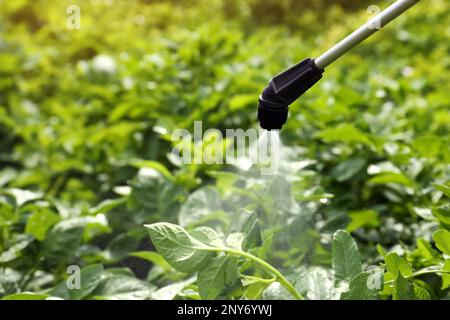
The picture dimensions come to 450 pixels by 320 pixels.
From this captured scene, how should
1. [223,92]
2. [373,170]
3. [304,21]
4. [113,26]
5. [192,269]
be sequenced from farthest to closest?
[304,21]
[113,26]
[223,92]
[373,170]
[192,269]

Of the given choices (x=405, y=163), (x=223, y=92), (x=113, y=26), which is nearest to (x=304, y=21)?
(x=113, y=26)

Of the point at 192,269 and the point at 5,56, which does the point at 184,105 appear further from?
the point at 5,56

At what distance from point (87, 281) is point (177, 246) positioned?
1.28ft

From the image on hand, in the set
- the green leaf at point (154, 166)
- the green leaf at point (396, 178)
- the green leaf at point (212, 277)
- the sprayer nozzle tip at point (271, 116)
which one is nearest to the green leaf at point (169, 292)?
the green leaf at point (212, 277)

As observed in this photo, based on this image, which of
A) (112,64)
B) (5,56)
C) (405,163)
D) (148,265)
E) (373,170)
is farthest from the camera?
(5,56)

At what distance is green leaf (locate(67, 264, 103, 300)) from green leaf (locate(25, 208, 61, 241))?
0.21 m

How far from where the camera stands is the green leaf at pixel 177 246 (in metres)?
1.10

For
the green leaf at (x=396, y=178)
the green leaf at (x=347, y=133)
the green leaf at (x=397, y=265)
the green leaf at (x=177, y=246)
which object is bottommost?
the green leaf at (x=397, y=265)

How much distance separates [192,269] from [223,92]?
57.8 inches

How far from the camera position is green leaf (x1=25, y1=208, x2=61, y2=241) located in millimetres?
1562

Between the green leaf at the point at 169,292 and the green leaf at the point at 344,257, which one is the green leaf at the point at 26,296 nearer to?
the green leaf at the point at 169,292

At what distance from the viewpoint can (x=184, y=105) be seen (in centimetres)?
255

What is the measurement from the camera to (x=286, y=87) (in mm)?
1129

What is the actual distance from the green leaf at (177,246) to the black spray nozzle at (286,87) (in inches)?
10.2
